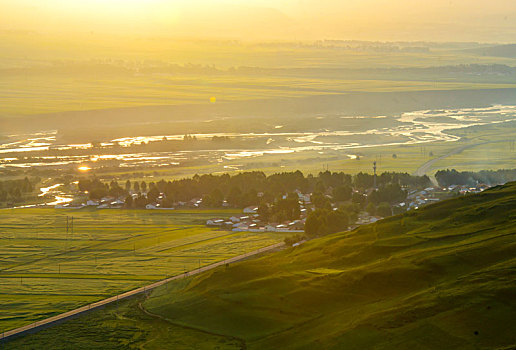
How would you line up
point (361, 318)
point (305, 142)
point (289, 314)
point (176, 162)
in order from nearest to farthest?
point (361, 318)
point (289, 314)
point (176, 162)
point (305, 142)

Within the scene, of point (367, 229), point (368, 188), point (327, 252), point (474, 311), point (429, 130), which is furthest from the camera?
point (429, 130)

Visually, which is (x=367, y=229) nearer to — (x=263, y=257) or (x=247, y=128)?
(x=263, y=257)

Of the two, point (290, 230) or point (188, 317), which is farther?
point (290, 230)

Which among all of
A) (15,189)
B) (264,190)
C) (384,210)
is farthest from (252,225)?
(15,189)

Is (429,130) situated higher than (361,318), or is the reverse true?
(429,130)

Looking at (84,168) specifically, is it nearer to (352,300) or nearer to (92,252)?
(92,252)

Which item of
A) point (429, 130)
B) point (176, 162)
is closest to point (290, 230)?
point (176, 162)
